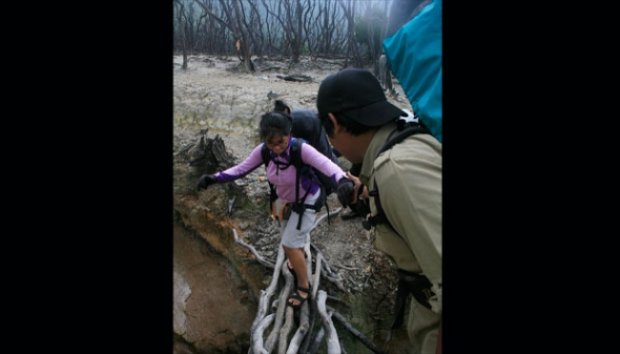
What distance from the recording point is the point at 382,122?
693mm

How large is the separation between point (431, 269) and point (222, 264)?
2247mm

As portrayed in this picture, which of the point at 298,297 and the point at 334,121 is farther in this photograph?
the point at 298,297

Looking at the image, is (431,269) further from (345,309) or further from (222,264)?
(222,264)

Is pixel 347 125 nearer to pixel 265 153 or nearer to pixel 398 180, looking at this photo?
pixel 398 180

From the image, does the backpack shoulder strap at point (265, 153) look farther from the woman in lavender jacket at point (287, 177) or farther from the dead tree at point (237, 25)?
the dead tree at point (237, 25)

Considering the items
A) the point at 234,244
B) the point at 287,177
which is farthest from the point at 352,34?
the point at 287,177

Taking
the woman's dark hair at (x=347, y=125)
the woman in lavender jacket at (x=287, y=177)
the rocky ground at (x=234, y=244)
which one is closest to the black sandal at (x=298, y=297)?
the woman in lavender jacket at (x=287, y=177)

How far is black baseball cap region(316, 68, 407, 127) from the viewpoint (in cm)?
71

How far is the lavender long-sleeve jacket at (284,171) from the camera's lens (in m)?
1.36

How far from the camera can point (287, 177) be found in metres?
1.49

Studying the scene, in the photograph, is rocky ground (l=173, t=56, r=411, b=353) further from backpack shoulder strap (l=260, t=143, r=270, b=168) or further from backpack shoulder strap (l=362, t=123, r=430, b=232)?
backpack shoulder strap (l=362, t=123, r=430, b=232)

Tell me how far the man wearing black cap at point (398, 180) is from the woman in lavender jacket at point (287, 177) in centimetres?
39

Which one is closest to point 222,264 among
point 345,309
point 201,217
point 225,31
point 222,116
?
point 201,217

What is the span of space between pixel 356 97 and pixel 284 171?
78 cm
